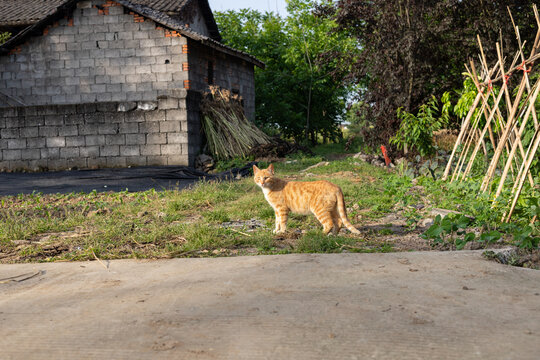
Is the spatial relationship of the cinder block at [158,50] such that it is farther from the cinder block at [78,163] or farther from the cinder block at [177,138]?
the cinder block at [78,163]

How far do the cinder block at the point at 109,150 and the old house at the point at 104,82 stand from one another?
25 mm

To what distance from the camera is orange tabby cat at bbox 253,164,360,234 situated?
14.3 feet

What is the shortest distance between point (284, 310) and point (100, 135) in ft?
36.1

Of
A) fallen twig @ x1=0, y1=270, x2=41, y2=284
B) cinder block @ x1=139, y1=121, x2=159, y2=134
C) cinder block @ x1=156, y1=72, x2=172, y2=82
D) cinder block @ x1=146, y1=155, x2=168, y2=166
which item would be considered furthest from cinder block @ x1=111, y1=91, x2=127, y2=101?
fallen twig @ x1=0, y1=270, x2=41, y2=284

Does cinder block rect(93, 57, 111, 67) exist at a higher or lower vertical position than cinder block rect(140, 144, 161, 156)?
higher

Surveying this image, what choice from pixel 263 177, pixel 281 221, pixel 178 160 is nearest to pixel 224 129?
pixel 178 160

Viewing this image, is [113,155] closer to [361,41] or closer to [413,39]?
[361,41]

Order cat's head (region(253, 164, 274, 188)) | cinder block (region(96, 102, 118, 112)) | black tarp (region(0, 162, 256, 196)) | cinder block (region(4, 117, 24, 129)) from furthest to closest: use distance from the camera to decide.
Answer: cinder block (region(4, 117, 24, 129)), cinder block (region(96, 102, 118, 112)), black tarp (region(0, 162, 256, 196)), cat's head (region(253, 164, 274, 188))

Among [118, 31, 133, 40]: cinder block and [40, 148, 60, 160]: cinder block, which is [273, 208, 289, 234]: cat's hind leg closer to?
[40, 148, 60, 160]: cinder block

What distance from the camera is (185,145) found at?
39.1ft

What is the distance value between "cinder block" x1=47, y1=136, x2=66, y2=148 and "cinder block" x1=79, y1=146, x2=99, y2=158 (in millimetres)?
498

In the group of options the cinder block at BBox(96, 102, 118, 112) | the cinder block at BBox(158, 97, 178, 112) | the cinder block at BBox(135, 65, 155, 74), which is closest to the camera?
the cinder block at BBox(158, 97, 178, 112)

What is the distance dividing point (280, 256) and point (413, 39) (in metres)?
7.14

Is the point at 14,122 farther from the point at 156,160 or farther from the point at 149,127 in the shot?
the point at 156,160
